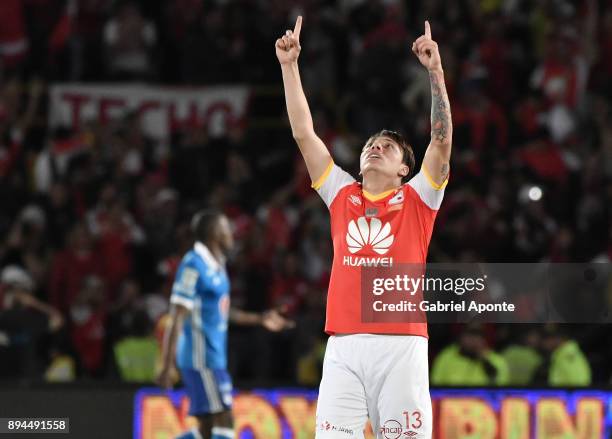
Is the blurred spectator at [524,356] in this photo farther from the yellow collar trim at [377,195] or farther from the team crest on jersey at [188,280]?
the yellow collar trim at [377,195]

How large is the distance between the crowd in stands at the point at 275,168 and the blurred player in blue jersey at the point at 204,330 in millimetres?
1505

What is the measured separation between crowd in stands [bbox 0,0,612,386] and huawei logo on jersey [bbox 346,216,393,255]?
13.6 ft

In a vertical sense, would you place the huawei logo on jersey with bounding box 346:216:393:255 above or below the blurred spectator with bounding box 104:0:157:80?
below

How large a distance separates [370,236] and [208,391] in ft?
10.7

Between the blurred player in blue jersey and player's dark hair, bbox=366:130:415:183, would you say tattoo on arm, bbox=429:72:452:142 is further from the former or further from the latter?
the blurred player in blue jersey

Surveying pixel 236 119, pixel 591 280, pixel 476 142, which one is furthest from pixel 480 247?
pixel 591 280

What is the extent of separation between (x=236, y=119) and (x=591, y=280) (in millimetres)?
7665

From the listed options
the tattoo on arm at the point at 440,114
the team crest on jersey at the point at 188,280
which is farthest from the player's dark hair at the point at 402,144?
the team crest on jersey at the point at 188,280

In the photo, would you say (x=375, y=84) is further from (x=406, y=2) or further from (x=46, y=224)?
(x=46, y=224)

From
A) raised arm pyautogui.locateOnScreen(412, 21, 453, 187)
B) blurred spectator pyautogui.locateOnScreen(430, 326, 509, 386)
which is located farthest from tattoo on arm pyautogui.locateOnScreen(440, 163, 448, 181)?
blurred spectator pyautogui.locateOnScreen(430, 326, 509, 386)

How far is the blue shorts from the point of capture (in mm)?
9078

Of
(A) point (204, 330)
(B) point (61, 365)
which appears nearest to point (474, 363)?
(A) point (204, 330)

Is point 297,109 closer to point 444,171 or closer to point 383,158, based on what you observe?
point 383,158

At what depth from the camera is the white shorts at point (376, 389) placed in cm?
595
